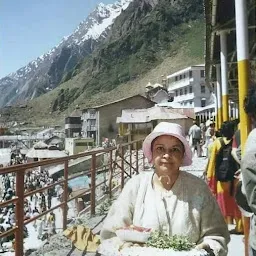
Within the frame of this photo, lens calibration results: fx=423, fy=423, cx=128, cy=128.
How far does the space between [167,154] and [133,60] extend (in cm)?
14129

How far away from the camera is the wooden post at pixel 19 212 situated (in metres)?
3.74

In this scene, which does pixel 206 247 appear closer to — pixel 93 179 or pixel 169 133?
pixel 169 133

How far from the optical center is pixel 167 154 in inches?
80.8

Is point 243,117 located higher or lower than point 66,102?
lower

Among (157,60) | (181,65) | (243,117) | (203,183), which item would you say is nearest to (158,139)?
(203,183)

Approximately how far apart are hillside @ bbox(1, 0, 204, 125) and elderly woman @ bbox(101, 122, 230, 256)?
117 metres

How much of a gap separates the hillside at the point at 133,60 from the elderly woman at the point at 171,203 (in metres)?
117

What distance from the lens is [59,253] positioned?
191 inches

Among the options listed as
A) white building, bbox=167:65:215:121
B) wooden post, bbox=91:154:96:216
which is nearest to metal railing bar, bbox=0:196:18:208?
wooden post, bbox=91:154:96:216

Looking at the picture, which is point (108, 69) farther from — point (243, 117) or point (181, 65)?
point (243, 117)

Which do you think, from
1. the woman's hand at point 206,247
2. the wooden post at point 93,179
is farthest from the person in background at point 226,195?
the woman's hand at point 206,247

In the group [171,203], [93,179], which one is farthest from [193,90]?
[171,203]

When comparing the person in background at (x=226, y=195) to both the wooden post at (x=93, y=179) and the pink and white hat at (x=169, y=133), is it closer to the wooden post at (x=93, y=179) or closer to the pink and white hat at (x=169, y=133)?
the wooden post at (x=93, y=179)

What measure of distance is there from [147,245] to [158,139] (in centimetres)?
53
